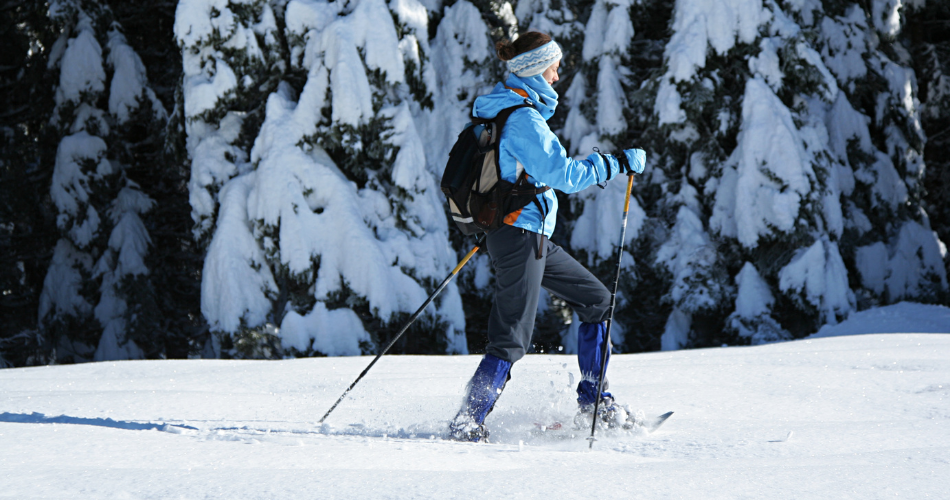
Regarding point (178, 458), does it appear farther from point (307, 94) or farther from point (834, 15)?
point (834, 15)

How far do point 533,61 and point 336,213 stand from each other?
4420 mm

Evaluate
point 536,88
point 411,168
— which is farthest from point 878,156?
point 536,88

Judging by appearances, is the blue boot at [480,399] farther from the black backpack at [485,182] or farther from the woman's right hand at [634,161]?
the woman's right hand at [634,161]

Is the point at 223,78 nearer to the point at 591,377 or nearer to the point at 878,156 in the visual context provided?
the point at 591,377

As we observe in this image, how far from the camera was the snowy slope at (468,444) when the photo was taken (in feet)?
6.63

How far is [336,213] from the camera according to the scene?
276 inches

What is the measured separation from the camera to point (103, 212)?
9922mm

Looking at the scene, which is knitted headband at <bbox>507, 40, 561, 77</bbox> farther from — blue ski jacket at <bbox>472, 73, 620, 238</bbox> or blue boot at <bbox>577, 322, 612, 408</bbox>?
blue boot at <bbox>577, 322, 612, 408</bbox>

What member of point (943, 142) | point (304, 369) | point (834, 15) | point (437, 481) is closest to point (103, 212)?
point (304, 369)

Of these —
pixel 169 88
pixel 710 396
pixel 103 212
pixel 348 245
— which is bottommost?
pixel 710 396

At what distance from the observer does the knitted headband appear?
2.93 meters

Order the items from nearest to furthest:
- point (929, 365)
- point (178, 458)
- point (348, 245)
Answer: point (178, 458), point (929, 365), point (348, 245)

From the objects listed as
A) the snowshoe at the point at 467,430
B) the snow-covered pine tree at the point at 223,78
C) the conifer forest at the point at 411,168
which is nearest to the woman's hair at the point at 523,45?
the snowshoe at the point at 467,430

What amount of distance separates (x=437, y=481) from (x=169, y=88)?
34.1ft
